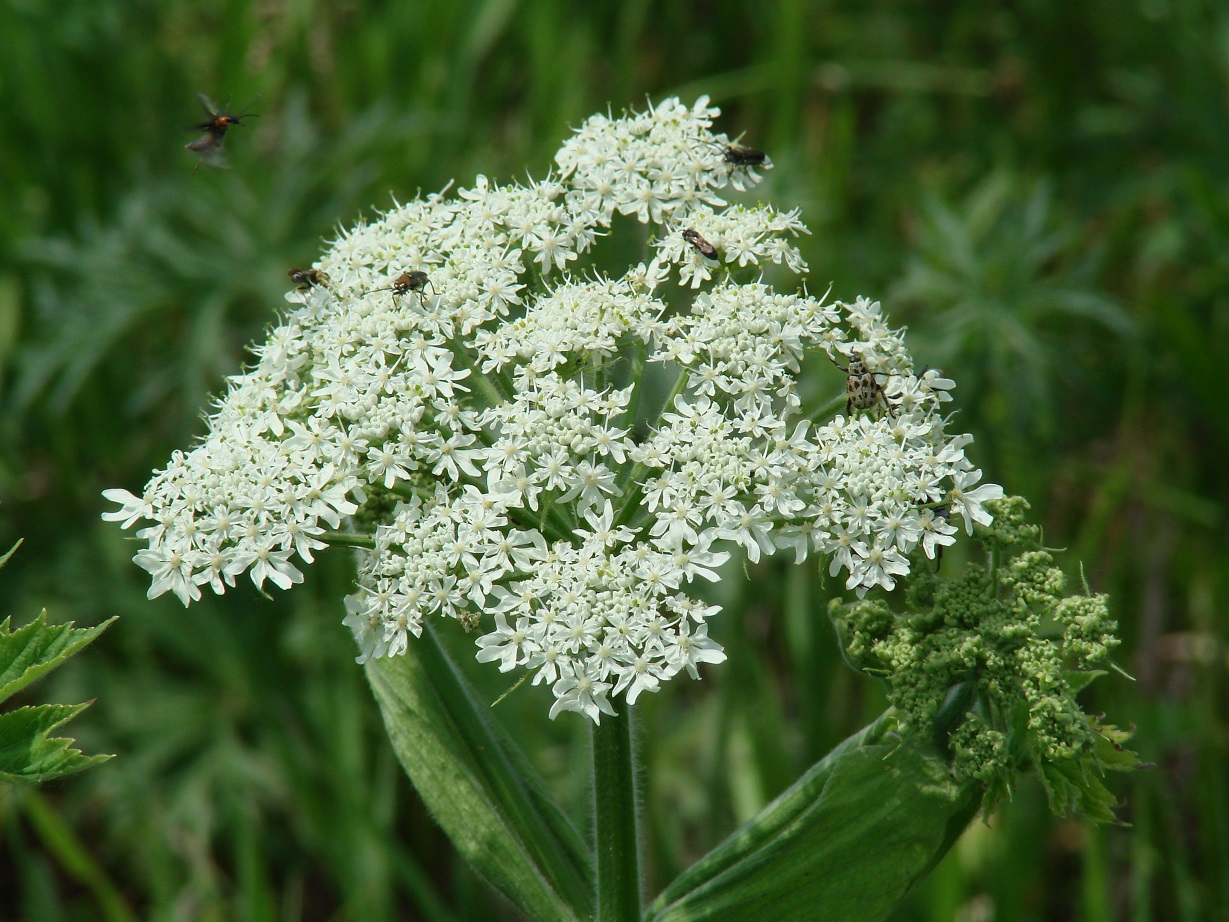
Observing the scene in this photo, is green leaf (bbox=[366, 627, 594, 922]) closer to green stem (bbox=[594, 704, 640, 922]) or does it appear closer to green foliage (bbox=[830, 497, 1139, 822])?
green stem (bbox=[594, 704, 640, 922])

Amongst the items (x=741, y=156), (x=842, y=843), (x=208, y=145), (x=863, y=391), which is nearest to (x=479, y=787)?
(x=842, y=843)

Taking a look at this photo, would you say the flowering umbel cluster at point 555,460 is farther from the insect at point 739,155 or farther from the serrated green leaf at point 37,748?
the serrated green leaf at point 37,748

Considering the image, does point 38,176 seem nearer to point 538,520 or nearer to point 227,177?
point 227,177

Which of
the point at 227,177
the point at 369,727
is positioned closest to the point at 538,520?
the point at 369,727

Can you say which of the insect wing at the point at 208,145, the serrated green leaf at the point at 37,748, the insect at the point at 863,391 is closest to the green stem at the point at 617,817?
the insect at the point at 863,391

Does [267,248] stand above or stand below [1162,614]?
above

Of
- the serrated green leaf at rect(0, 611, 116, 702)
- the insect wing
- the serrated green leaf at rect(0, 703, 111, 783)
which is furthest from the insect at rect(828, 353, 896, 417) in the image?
the insect wing
